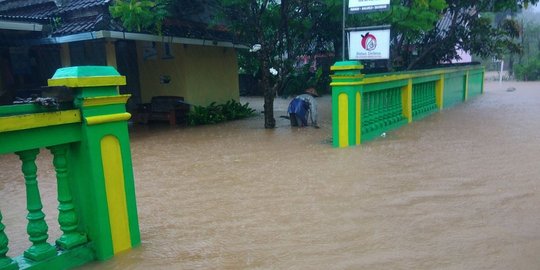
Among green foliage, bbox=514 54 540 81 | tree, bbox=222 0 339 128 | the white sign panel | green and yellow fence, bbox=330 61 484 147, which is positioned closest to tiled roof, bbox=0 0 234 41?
tree, bbox=222 0 339 128

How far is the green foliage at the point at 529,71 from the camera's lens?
27078mm

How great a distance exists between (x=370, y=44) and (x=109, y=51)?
592cm

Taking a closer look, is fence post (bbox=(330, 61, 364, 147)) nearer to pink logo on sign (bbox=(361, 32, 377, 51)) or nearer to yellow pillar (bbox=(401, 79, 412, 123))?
pink logo on sign (bbox=(361, 32, 377, 51))

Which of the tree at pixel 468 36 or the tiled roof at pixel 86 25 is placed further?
the tree at pixel 468 36

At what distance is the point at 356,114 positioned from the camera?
7172 mm

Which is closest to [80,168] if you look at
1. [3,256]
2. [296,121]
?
[3,256]

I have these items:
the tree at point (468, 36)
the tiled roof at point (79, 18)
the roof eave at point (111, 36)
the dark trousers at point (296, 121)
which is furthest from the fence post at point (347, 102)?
the tree at point (468, 36)

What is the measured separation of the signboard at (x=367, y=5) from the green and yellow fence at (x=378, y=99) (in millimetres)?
974

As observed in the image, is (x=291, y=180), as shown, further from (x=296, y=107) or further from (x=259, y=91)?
(x=259, y=91)

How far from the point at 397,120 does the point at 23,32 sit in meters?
8.48

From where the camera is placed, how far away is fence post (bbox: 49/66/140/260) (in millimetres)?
2830

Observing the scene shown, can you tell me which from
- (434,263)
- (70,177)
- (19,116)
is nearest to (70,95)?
(19,116)

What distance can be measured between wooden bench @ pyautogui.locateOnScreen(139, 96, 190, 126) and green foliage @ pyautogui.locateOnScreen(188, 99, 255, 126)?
309mm

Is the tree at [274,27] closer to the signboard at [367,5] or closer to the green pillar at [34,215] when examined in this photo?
the signboard at [367,5]
